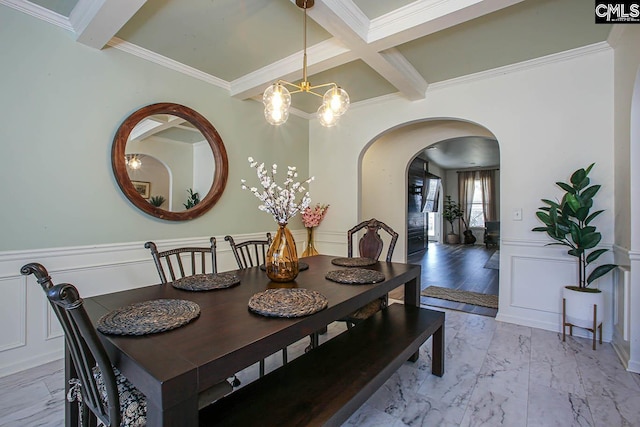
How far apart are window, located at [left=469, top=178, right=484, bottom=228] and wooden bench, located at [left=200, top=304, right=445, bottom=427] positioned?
385 inches

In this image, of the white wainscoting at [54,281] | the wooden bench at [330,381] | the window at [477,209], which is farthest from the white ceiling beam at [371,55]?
the window at [477,209]

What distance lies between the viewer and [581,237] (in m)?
2.48

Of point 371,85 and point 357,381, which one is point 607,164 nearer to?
point 371,85

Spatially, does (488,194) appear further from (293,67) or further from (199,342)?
(199,342)

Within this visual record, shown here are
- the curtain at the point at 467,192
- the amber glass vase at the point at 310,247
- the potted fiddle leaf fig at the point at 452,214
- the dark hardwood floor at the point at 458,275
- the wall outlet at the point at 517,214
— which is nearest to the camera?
the wall outlet at the point at 517,214

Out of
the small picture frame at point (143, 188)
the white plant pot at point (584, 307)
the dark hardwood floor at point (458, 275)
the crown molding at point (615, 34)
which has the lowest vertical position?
the dark hardwood floor at point (458, 275)

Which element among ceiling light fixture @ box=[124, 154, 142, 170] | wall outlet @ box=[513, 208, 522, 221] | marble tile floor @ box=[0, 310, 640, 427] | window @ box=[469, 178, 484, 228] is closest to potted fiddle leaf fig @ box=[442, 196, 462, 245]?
window @ box=[469, 178, 484, 228]

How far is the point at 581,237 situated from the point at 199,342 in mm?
2978

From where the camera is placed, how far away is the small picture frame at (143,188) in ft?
9.04

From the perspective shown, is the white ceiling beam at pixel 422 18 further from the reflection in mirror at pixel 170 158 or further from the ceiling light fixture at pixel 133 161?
the ceiling light fixture at pixel 133 161

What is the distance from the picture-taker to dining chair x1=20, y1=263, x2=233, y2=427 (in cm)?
89

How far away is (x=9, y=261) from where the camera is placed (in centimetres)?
214

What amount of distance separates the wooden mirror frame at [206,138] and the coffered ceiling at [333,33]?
460 mm

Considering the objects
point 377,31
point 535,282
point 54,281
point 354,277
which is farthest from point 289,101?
point 535,282
